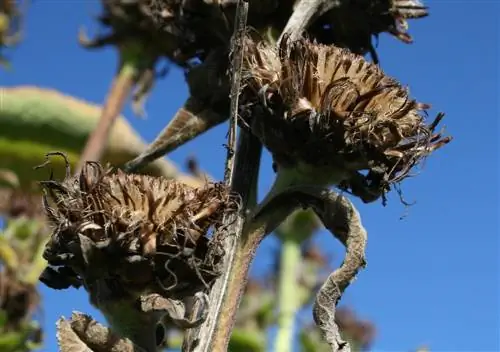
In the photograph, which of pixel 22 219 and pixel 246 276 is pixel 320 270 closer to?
pixel 22 219

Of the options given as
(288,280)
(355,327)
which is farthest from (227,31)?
(355,327)

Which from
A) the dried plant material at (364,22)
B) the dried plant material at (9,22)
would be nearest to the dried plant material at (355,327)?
the dried plant material at (9,22)

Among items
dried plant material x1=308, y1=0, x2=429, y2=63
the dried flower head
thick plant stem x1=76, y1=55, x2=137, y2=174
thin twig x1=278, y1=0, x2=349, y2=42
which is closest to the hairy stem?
thin twig x1=278, y1=0, x2=349, y2=42

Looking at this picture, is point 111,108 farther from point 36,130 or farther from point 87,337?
point 87,337

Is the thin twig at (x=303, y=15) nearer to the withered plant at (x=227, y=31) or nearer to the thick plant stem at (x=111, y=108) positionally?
the withered plant at (x=227, y=31)

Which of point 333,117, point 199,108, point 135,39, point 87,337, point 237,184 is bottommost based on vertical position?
point 87,337

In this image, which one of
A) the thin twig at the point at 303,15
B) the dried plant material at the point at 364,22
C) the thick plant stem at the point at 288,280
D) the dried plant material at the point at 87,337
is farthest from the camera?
the thick plant stem at the point at 288,280

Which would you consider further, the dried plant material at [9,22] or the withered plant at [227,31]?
the dried plant material at [9,22]
